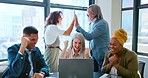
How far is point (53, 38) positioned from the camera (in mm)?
2773

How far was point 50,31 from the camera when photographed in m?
2.74

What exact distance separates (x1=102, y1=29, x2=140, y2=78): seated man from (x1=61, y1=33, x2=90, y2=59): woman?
1.40 feet

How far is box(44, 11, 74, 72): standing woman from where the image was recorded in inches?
108

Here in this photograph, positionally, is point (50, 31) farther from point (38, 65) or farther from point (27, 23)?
point (27, 23)

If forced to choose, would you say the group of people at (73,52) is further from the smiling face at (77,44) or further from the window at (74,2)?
the window at (74,2)

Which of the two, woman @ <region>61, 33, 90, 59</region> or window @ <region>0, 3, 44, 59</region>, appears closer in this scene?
woman @ <region>61, 33, 90, 59</region>

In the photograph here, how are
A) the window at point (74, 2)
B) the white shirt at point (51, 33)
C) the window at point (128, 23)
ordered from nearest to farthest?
1. the white shirt at point (51, 33)
2. the window at point (74, 2)
3. the window at point (128, 23)

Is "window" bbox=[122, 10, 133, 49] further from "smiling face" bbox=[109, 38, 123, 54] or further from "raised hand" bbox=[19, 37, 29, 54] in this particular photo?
"raised hand" bbox=[19, 37, 29, 54]

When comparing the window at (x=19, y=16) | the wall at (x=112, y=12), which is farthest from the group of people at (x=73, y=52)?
the wall at (x=112, y=12)

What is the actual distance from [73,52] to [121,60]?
2.28 ft

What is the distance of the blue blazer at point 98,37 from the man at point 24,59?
36.8 inches

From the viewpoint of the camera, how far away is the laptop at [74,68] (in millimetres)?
1728

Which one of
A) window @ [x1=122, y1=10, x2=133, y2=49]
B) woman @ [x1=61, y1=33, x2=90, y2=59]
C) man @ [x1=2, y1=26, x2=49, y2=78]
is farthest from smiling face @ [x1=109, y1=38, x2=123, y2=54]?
window @ [x1=122, y1=10, x2=133, y2=49]

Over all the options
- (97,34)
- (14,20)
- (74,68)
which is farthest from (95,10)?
(14,20)
